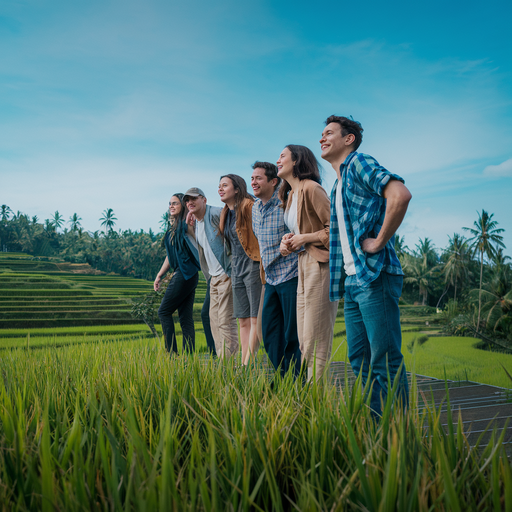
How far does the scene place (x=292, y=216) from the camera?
261cm

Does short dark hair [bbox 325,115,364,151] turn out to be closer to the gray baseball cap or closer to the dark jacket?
the gray baseball cap

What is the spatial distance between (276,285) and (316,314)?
0.48m

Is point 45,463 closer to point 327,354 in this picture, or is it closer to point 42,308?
point 327,354

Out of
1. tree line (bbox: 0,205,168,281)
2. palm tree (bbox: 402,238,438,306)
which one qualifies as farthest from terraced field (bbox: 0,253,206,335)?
palm tree (bbox: 402,238,438,306)

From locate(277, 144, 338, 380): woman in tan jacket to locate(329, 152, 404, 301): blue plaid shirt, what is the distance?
0.47m

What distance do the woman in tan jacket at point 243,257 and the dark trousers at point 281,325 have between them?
358 millimetres

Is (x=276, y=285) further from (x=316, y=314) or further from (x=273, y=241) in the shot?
(x=316, y=314)

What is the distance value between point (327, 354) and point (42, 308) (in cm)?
1668

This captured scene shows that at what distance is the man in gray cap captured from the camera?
11.9 ft

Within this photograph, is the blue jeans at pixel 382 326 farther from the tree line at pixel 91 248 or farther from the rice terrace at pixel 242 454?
the tree line at pixel 91 248

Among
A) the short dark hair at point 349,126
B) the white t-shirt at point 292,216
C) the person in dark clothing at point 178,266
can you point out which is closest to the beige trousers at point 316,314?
the white t-shirt at point 292,216

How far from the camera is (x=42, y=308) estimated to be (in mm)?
16391

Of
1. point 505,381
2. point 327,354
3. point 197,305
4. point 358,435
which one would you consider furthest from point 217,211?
point 197,305

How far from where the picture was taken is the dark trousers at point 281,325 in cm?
269
